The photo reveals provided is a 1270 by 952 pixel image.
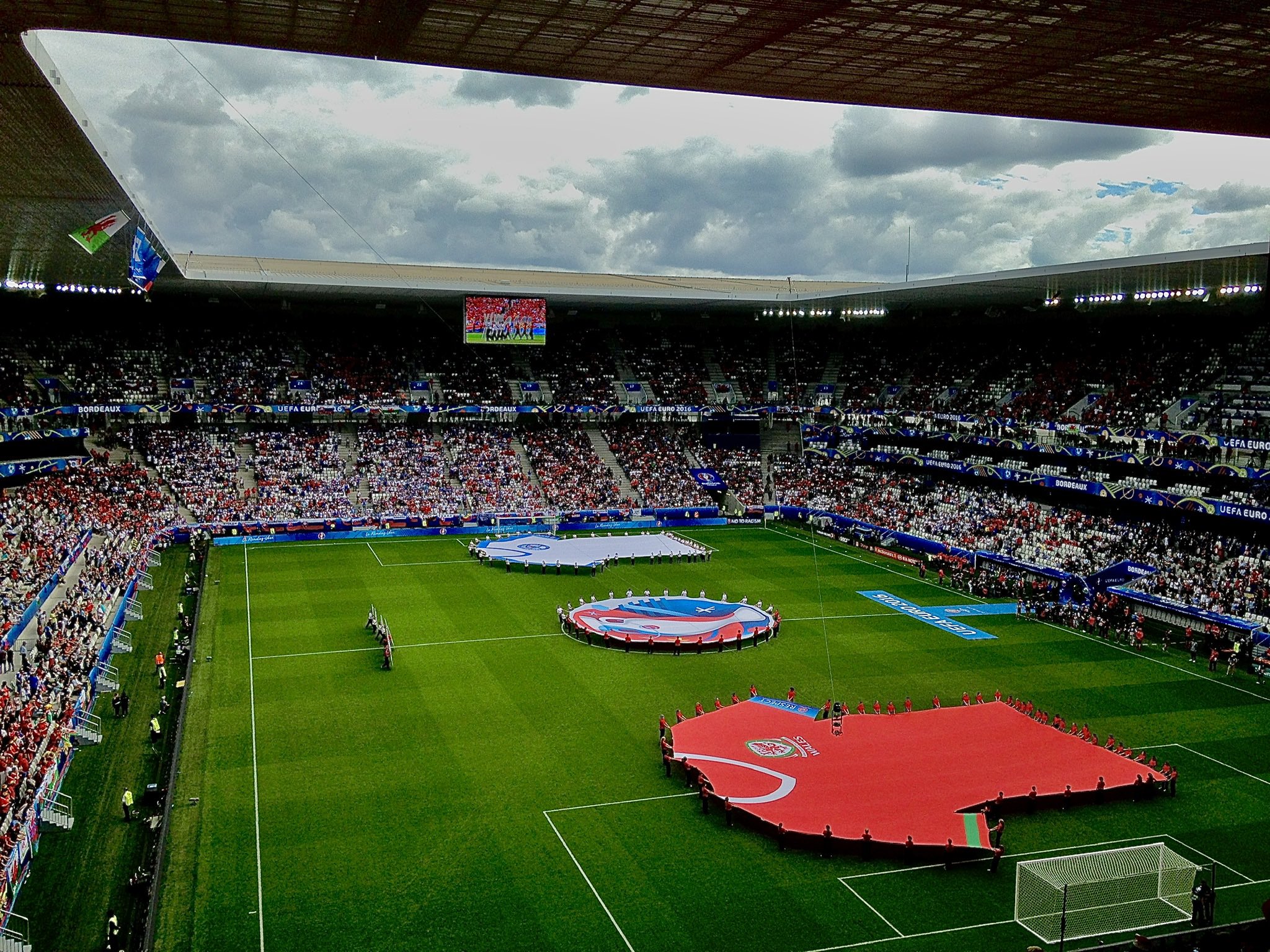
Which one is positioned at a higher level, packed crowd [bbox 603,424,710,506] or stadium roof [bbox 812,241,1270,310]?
stadium roof [bbox 812,241,1270,310]

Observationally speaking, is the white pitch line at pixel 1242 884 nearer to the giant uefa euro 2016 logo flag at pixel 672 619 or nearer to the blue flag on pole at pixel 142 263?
the giant uefa euro 2016 logo flag at pixel 672 619

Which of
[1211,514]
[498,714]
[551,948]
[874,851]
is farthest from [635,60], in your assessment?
[1211,514]

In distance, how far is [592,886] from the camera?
19.7 m

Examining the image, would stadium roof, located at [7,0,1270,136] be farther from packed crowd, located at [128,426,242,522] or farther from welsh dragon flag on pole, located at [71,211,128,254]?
packed crowd, located at [128,426,242,522]

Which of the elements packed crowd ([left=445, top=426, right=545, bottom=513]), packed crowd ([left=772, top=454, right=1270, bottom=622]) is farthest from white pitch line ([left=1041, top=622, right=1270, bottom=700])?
packed crowd ([left=445, top=426, right=545, bottom=513])

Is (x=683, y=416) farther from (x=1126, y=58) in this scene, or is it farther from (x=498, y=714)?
(x=1126, y=58)

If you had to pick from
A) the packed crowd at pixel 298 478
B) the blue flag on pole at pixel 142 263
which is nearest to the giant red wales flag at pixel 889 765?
the blue flag on pole at pixel 142 263

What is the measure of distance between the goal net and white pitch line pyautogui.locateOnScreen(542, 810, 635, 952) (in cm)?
713

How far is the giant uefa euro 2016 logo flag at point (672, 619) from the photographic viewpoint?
37.7 m

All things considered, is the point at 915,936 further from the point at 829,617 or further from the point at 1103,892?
the point at 829,617

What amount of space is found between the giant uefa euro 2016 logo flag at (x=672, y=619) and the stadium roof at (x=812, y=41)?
24.1 metres

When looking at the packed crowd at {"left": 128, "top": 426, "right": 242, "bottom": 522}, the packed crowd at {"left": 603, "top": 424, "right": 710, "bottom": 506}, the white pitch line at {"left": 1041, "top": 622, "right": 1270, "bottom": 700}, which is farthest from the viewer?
the packed crowd at {"left": 603, "top": 424, "right": 710, "bottom": 506}

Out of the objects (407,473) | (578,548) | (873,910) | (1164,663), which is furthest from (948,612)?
(407,473)

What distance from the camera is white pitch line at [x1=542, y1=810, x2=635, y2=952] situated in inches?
706
